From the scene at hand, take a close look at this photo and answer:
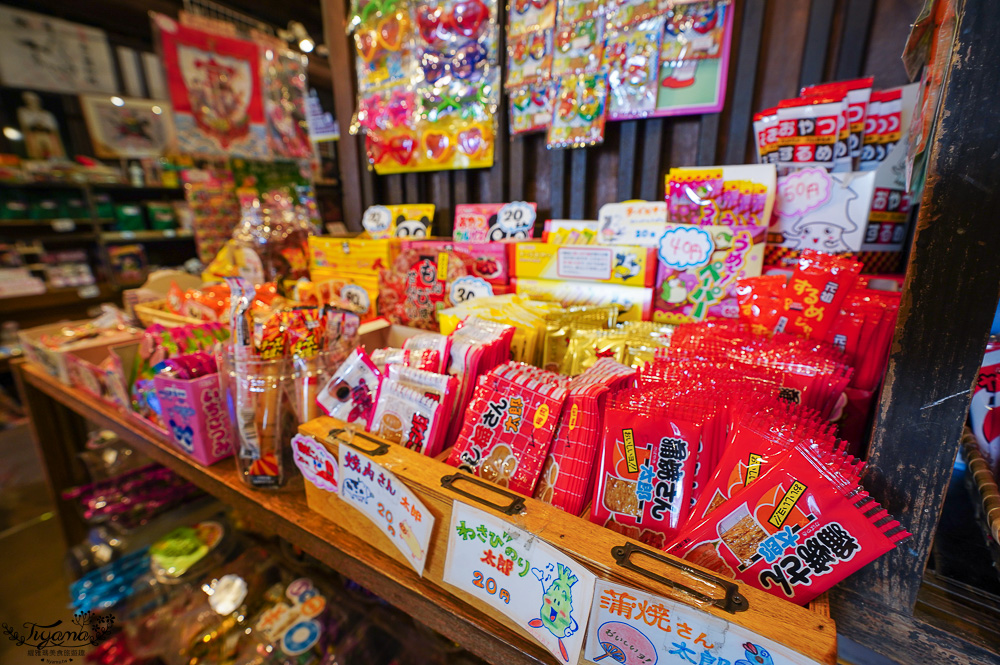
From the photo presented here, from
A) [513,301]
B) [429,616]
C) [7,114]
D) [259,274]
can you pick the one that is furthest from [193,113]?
[7,114]

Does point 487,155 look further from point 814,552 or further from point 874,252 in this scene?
point 814,552

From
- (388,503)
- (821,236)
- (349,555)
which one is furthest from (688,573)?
(821,236)

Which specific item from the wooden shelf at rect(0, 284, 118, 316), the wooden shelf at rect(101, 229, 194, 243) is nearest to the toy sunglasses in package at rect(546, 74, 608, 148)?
the wooden shelf at rect(101, 229, 194, 243)

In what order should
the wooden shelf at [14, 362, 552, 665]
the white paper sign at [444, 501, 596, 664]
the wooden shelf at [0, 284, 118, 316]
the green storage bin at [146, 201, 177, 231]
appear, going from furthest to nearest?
the green storage bin at [146, 201, 177, 231]
the wooden shelf at [0, 284, 118, 316]
the wooden shelf at [14, 362, 552, 665]
the white paper sign at [444, 501, 596, 664]

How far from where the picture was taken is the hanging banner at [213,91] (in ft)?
6.50

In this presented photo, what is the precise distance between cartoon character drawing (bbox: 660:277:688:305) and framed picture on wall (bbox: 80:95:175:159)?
532 centimetres

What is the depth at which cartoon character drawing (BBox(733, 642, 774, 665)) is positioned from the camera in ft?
1.52

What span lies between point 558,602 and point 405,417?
43 centimetres

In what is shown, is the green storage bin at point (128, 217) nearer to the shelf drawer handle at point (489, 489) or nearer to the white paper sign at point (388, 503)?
the white paper sign at point (388, 503)

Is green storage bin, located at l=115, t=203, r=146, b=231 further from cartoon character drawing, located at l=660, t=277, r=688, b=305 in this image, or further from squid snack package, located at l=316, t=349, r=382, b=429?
cartoon character drawing, located at l=660, t=277, r=688, b=305

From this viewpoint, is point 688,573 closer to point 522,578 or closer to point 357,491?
point 522,578

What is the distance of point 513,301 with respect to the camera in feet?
4.12

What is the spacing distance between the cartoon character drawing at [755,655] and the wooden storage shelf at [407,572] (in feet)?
0.07

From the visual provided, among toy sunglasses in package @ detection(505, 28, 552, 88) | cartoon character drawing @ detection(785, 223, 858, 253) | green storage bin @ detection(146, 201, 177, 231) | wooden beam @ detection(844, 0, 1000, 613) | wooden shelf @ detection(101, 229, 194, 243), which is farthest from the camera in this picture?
green storage bin @ detection(146, 201, 177, 231)
